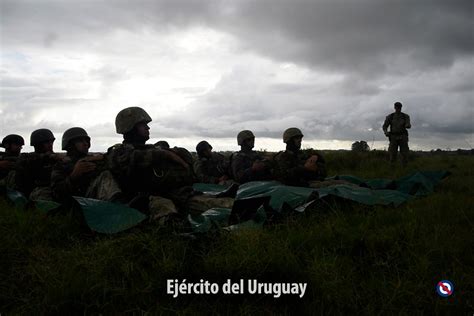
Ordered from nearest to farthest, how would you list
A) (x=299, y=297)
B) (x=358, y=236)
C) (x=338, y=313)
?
1. (x=338, y=313)
2. (x=299, y=297)
3. (x=358, y=236)

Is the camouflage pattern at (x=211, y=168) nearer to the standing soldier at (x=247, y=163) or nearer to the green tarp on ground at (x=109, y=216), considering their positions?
the standing soldier at (x=247, y=163)

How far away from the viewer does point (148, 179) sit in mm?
5344

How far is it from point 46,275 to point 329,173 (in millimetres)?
9359

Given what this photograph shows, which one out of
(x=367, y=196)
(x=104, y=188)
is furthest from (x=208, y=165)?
(x=367, y=196)

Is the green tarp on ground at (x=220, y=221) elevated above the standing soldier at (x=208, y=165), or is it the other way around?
the standing soldier at (x=208, y=165)

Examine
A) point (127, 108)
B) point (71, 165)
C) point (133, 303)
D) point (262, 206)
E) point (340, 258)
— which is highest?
point (127, 108)

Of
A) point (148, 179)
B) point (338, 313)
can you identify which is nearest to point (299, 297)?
point (338, 313)

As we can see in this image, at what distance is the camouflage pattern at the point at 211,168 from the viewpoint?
994 cm

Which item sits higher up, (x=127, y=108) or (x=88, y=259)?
(x=127, y=108)

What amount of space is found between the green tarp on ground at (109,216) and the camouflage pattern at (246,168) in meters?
3.55

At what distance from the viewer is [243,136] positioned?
9688 millimetres

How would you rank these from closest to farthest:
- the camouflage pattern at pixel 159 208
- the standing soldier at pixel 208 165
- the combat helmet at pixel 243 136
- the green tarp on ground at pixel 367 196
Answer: the camouflage pattern at pixel 159 208 < the green tarp on ground at pixel 367 196 < the combat helmet at pixel 243 136 < the standing soldier at pixel 208 165

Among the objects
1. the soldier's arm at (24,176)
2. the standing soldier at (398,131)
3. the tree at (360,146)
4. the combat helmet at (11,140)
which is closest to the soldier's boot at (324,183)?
the soldier's arm at (24,176)

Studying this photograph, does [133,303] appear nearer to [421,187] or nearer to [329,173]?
[421,187]
